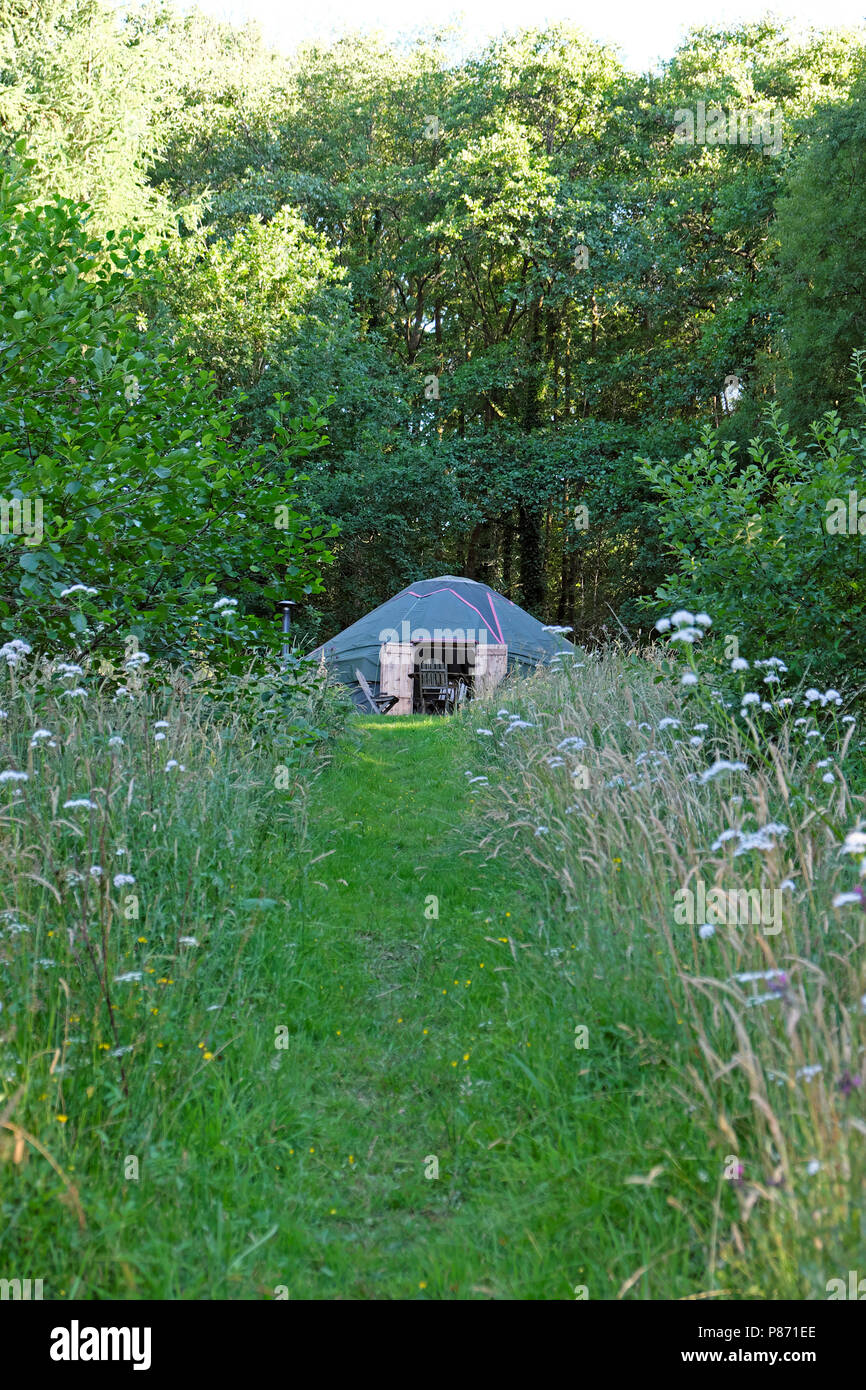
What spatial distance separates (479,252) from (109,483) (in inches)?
913

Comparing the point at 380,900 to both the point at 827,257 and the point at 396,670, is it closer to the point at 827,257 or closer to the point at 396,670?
the point at 396,670

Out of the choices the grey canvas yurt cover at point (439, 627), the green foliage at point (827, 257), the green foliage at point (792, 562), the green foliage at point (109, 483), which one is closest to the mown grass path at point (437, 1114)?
the green foliage at point (109, 483)

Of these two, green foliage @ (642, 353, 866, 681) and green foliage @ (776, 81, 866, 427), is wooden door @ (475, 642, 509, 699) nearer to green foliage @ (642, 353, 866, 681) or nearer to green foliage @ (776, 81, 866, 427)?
green foliage @ (776, 81, 866, 427)

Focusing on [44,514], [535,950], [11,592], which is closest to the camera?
[535,950]

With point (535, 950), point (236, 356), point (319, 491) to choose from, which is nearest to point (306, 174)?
point (236, 356)

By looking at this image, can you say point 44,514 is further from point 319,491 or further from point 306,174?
point 306,174

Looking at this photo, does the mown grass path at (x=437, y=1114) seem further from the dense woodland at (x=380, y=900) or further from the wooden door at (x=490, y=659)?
the wooden door at (x=490, y=659)

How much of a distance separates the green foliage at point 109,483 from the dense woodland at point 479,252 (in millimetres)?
10769

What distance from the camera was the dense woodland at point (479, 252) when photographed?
17.7 m

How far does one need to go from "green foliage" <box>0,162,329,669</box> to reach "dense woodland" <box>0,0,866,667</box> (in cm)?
1077

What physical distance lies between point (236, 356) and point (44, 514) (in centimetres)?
1722

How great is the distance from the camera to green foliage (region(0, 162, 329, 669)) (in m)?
4.88

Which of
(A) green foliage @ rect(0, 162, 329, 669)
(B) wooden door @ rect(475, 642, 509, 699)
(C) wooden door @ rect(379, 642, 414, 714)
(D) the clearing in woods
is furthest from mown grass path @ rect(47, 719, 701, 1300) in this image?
(C) wooden door @ rect(379, 642, 414, 714)
